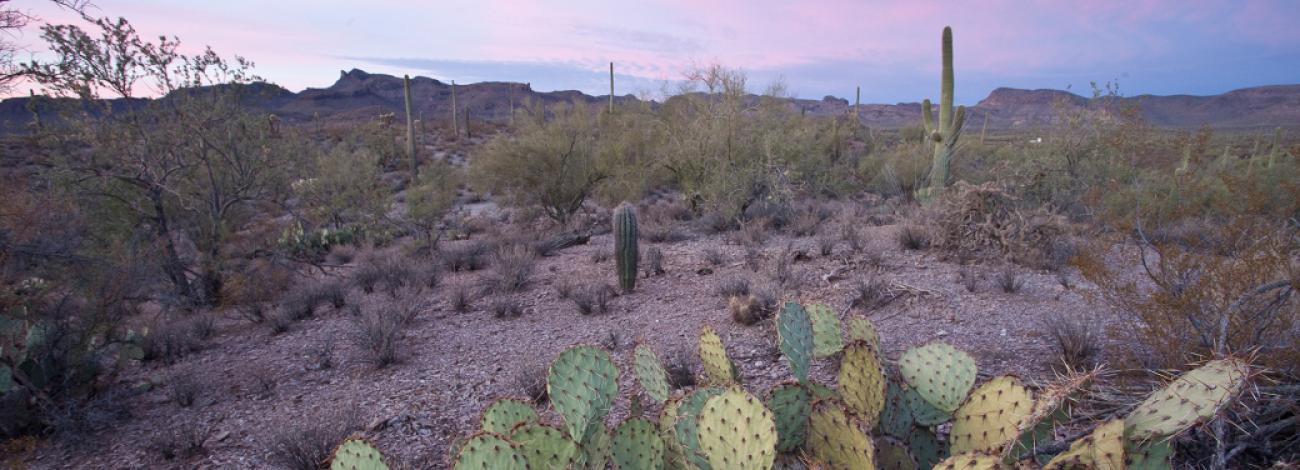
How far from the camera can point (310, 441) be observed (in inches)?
154

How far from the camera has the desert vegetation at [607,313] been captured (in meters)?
2.46

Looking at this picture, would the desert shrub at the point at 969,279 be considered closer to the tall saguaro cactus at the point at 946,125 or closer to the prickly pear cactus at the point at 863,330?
the prickly pear cactus at the point at 863,330

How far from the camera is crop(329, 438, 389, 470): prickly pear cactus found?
221 centimetres

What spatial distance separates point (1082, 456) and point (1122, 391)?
1928 millimetres

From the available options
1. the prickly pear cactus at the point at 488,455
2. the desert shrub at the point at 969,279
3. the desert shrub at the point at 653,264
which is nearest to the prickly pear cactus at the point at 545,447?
the prickly pear cactus at the point at 488,455

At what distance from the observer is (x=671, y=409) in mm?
2682

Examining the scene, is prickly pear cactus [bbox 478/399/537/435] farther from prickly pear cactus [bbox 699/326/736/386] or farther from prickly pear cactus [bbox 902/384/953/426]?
prickly pear cactus [bbox 902/384/953/426]

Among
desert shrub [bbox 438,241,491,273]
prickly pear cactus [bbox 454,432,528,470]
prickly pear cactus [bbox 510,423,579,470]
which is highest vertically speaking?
prickly pear cactus [bbox 454,432,528,470]

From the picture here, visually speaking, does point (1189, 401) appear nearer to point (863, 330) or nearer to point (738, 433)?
point (738, 433)

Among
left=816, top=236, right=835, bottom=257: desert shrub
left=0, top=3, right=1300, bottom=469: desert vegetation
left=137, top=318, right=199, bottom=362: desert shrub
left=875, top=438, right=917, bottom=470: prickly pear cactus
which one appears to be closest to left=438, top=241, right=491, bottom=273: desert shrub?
left=0, top=3, right=1300, bottom=469: desert vegetation

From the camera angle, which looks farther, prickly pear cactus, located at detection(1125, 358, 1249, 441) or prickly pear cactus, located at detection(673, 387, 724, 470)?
prickly pear cactus, located at detection(673, 387, 724, 470)

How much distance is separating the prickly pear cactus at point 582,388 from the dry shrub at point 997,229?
7225mm

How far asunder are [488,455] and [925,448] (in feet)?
6.14

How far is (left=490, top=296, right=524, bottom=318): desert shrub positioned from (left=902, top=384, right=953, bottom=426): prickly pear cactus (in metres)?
5.02
